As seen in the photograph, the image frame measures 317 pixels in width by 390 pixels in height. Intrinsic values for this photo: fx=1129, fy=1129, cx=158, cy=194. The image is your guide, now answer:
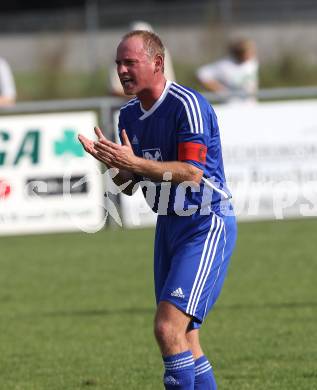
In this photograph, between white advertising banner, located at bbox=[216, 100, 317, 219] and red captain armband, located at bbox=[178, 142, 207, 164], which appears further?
white advertising banner, located at bbox=[216, 100, 317, 219]

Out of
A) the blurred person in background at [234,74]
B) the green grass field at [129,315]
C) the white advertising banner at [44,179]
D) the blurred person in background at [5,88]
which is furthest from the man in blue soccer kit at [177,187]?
the blurred person in background at [234,74]

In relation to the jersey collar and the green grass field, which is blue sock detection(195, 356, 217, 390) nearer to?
the green grass field

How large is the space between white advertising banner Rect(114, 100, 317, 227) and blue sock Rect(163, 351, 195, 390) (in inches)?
332

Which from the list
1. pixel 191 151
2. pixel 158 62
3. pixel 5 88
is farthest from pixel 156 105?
pixel 5 88

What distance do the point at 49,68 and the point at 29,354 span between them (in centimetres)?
2199

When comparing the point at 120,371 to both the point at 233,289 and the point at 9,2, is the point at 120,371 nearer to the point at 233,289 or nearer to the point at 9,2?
the point at 233,289

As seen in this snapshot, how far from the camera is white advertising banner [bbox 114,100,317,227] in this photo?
1416 cm

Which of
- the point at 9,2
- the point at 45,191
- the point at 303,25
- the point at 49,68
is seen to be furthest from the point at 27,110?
the point at 9,2

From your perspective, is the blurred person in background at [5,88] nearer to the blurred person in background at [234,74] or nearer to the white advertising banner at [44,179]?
the white advertising banner at [44,179]

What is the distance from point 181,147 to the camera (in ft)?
18.5

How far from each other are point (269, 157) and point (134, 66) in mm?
8679

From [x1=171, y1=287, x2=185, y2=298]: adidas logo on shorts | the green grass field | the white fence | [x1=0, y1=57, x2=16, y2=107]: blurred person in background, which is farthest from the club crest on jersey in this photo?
[x1=0, y1=57, x2=16, y2=107]: blurred person in background

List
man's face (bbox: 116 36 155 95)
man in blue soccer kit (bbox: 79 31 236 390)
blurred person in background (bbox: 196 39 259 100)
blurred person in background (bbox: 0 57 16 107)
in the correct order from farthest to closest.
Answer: blurred person in background (bbox: 196 39 259 100), blurred person in background (bbox: 0 57 16 107), man's face (bbox: 116 36 155 95), man in blue soccer kit (bbox: 79 31 236 390)

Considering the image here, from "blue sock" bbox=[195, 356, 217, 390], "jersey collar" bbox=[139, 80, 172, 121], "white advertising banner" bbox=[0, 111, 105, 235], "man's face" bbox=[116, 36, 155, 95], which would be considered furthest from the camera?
"white advertising banner" bbox=[0, 111, 105, 235]
